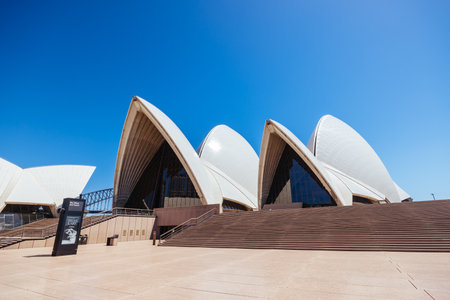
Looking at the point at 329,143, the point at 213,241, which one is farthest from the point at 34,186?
the point at 329,143

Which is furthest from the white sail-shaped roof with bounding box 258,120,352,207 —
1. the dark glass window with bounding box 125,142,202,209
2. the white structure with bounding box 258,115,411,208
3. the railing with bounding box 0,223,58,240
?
the railing with bounding box 0,223,58,240

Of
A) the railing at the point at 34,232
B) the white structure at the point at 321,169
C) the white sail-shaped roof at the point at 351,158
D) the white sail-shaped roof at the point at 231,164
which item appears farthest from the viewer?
the white sail-shaped roof at the point at 231,164

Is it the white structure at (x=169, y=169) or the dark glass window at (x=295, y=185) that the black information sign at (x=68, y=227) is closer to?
the white structure at (x=169, y=169)

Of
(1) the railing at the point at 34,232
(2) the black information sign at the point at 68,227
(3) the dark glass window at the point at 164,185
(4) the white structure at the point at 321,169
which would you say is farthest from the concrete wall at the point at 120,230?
(4) the white structure at the point at 321,169

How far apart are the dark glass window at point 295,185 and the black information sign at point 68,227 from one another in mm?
21776

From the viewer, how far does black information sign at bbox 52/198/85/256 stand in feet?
26.8

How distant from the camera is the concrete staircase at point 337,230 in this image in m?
7.54

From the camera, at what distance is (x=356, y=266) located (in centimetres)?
491

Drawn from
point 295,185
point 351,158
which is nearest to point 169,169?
point 295,185

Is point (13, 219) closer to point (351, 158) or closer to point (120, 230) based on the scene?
point (120, 230)

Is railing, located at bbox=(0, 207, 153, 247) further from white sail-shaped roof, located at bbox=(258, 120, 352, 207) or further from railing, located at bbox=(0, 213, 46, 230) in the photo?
white sail-shaped roof, located at bbox=(258, 120, 352, 207)

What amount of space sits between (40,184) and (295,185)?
29.4 metres

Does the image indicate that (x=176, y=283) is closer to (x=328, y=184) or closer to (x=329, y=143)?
(x=328, y=184)

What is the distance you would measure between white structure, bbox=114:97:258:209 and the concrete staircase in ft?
29.1
